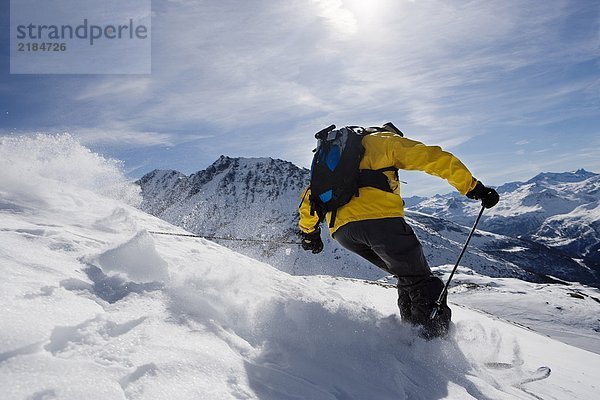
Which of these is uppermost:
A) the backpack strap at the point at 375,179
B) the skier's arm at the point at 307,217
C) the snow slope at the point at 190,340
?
the backpack strap at the point at 375,179

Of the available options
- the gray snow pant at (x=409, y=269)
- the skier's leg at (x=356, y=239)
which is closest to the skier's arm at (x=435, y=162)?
the gray snow pant at (x=409, y=269)

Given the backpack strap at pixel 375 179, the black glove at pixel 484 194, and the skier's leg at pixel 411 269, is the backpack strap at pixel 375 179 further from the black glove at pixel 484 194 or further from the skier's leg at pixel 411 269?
the black glove at pixel 484 194

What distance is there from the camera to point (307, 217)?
6.32 metres

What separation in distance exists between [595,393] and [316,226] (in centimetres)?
392

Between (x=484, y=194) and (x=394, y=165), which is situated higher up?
(x=394, y=165)

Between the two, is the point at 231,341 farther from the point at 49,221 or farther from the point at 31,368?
the point at 49,221

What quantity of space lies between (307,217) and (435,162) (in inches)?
84.4

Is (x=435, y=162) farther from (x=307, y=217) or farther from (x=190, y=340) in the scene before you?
(x=190, y=340)

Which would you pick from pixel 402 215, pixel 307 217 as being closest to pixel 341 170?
pixel 402 215

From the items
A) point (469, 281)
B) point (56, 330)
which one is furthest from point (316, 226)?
point (469, 281)

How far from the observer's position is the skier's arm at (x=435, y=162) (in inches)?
195

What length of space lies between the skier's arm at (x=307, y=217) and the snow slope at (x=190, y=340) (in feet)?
3.57

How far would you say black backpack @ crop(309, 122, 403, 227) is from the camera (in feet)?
16.9

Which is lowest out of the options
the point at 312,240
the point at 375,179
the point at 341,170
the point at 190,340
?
the point at 190,340
